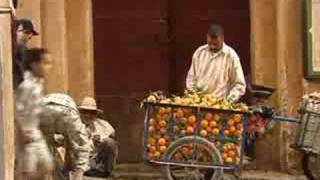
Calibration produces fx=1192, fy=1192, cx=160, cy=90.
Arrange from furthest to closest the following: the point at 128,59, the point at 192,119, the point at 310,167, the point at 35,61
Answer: the point at 128,59
the point at 310,167
the point at 192,119
the point at 35,61

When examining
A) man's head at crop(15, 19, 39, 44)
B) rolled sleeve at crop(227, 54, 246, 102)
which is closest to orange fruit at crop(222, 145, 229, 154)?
rolled sleeve at crop(227, 54, 246, 102)

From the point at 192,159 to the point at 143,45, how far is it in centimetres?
324

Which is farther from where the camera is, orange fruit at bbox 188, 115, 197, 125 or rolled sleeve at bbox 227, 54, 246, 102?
rolled sleeve at bbox 227, 54, 246, 102

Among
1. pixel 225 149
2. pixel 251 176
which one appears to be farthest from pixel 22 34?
pixel 251 176

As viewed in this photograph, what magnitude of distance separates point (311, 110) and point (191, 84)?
1.28 metres

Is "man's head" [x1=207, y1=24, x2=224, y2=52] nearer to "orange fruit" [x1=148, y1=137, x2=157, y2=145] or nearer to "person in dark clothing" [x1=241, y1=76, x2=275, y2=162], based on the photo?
"person in dark clothing" [x1=241, y1=76, x2=275, y2=162]

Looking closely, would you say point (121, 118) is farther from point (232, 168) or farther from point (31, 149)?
point (31, 149)

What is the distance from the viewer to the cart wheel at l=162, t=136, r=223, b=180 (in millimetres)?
11648

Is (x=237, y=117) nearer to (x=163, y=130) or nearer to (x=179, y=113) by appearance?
(x=179, y=113)

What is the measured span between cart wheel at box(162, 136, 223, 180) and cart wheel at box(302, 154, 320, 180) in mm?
1374

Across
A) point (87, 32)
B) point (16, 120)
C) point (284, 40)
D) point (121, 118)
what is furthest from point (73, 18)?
point (16, 120)

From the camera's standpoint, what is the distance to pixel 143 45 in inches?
580

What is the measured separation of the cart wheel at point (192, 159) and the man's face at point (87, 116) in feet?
3.23

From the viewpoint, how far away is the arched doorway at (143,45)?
14.6 metres
